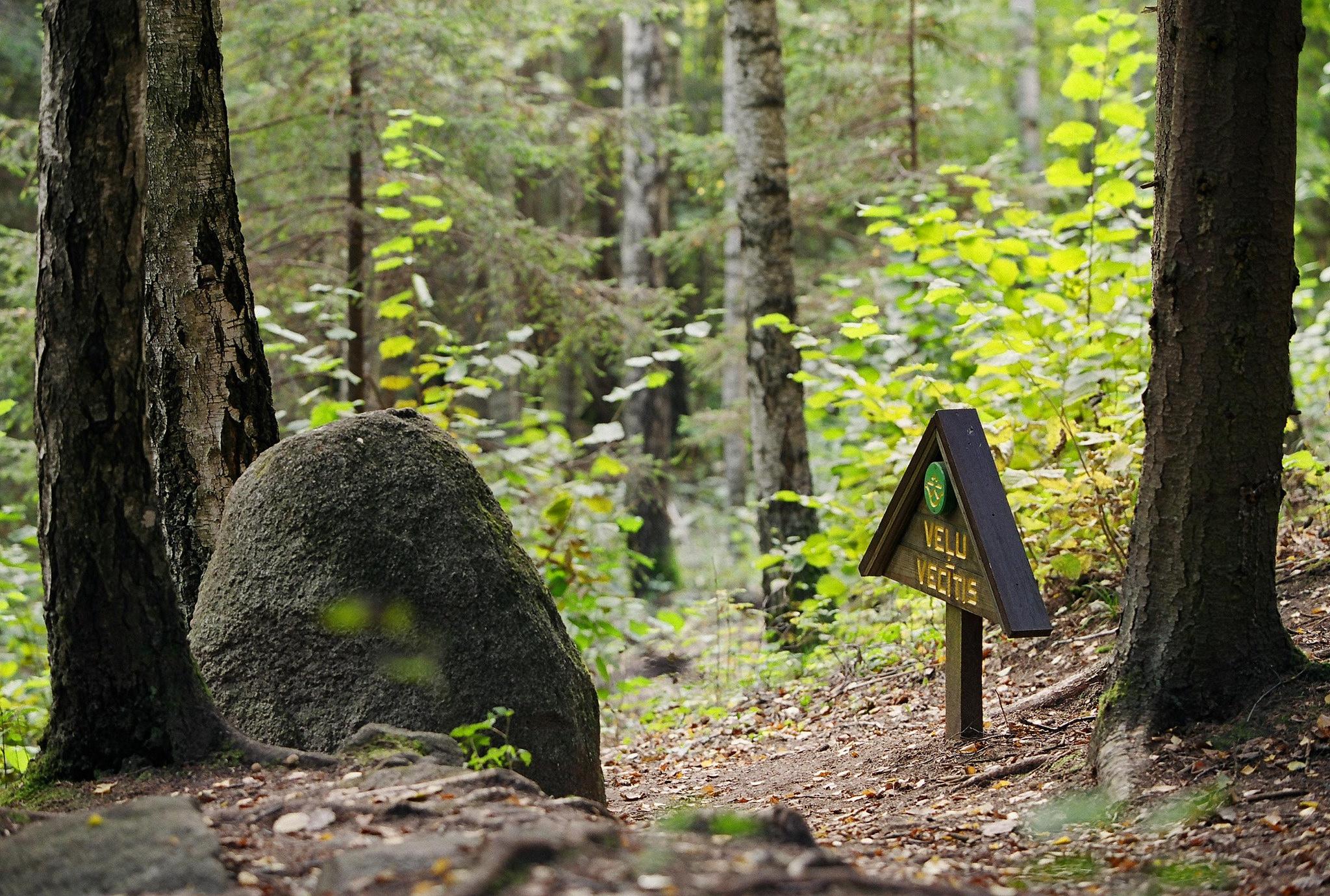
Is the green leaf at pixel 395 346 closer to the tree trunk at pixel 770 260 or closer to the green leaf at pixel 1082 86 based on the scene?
the tree trunk at pixel 770 260

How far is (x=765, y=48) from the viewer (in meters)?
8.37

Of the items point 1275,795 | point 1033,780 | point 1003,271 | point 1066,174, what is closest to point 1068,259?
point 1003,271

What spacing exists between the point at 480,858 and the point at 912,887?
38.0 inches

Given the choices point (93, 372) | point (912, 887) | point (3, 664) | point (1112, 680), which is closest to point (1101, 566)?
point (1112, 680)

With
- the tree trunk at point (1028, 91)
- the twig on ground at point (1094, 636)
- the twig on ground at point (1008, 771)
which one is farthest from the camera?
the tree trunk at point (1028, 91)

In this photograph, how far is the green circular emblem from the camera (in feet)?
16.0

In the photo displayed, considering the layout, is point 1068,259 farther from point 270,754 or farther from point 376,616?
point 270,754

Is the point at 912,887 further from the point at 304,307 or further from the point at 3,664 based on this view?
the point at 3,664

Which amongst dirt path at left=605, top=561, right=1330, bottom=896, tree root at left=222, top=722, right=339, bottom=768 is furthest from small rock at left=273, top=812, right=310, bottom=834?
dirt path at left=605, top=561, right=1330, bottom=896

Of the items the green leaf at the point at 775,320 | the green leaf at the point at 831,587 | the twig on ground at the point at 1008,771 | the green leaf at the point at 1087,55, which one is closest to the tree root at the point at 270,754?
the twig on ground at the point at 1008,771

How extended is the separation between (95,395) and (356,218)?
537 cm

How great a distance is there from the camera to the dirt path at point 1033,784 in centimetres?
326

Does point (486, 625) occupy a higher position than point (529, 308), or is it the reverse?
point (529, 308)

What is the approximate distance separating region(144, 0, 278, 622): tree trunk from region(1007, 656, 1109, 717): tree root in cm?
387
